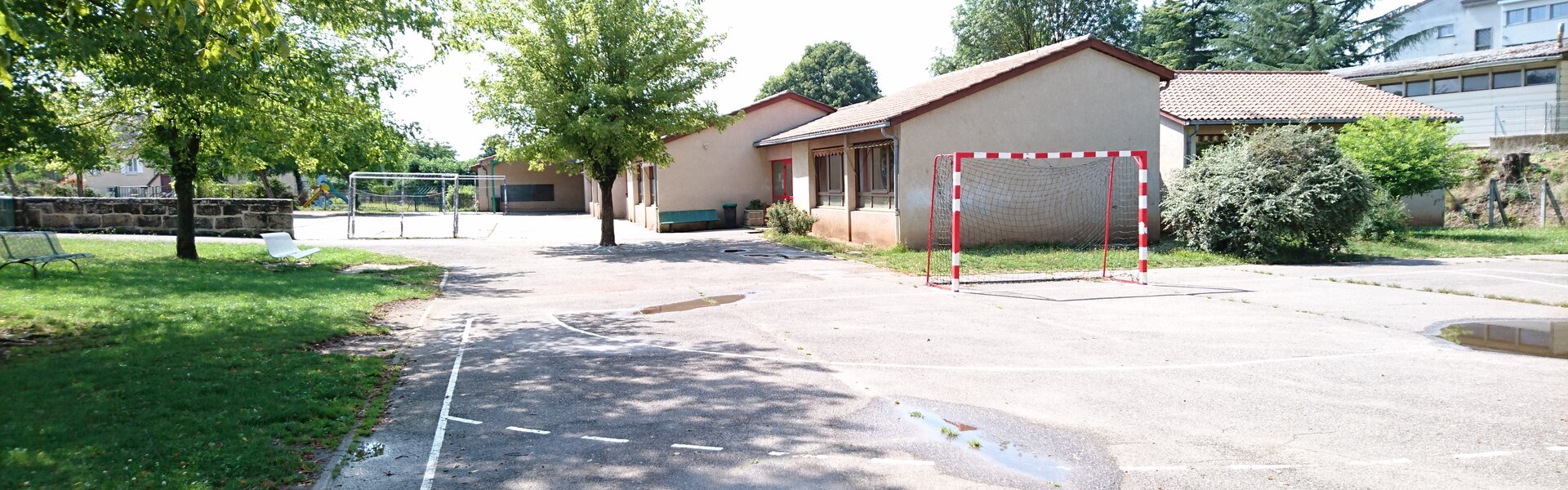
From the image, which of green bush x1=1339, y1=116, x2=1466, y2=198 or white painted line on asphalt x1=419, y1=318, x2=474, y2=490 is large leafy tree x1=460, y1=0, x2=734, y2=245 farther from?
green bush x1=1339, y1=116, x2=1466, y2=198

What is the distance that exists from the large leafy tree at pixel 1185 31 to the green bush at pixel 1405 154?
23204 mm

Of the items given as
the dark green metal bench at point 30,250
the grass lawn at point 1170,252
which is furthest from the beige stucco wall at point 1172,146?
the dark green metal bench at point 30,250

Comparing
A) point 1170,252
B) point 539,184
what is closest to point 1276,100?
point 1170,252

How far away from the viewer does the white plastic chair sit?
15.6 metres

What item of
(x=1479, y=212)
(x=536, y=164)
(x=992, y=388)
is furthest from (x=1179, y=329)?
(x=1479, y=212)

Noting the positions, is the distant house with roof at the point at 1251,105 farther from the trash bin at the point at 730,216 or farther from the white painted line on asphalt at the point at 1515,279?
the trash bin at the point at 730,216

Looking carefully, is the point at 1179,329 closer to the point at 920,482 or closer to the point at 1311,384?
the point at 1311,384

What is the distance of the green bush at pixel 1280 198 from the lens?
644 inches

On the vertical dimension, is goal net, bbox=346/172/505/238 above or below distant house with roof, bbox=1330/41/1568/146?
below

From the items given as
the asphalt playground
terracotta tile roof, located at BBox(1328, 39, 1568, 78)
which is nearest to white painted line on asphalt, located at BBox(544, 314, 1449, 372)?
the asphalt playground

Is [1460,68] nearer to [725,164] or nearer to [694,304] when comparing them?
[725,164]

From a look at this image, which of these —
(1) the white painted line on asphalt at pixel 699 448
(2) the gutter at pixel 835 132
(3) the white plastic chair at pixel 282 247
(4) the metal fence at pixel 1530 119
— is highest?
(4) the metal fence at pixel 1530 119

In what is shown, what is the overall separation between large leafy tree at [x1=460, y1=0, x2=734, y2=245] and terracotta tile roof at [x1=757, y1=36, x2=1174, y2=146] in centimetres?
377

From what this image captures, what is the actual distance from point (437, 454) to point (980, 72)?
1817 cm
